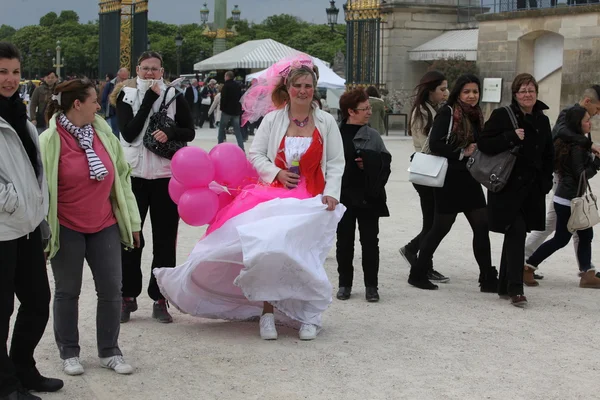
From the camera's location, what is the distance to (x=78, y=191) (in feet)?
15.8

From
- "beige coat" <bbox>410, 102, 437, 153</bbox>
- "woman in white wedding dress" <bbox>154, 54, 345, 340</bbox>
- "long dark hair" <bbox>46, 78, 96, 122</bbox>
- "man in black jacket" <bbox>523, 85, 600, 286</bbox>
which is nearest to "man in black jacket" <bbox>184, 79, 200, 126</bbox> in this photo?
"beige coat" <bbox>410, 102, 437, 153</bbox>

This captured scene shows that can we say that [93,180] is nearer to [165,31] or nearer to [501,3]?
A: [501,3]

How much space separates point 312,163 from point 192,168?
81 centimetres

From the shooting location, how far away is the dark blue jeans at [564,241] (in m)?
7.59

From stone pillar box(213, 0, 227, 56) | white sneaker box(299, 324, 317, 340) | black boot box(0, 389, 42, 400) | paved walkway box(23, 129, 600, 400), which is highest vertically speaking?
stone pillar box(213, 0, 227, 56)

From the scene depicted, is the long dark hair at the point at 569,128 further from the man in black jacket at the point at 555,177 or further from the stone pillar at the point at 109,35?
the stone pillar at the point at 109,35

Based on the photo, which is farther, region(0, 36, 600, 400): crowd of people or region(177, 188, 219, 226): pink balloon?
region(177, 188, 219, 226): pink balloon

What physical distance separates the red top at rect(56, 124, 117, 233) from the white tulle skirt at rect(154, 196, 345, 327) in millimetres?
899

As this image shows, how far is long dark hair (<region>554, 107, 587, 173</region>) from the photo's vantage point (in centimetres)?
744

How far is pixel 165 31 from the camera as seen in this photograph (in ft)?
337

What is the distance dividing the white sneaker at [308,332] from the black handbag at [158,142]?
4.54 ft

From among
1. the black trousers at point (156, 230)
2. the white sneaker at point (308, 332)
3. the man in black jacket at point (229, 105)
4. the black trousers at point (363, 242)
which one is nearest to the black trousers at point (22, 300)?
the black trousers at point (156, 230)

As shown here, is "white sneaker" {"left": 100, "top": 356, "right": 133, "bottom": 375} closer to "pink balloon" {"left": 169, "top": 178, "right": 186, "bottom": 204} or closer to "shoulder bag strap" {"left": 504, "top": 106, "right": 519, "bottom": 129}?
"pink balloon" {"left": 169, "top": 178, "right": 186, "bottom": 204}

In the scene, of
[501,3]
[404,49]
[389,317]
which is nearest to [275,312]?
[389,317]
